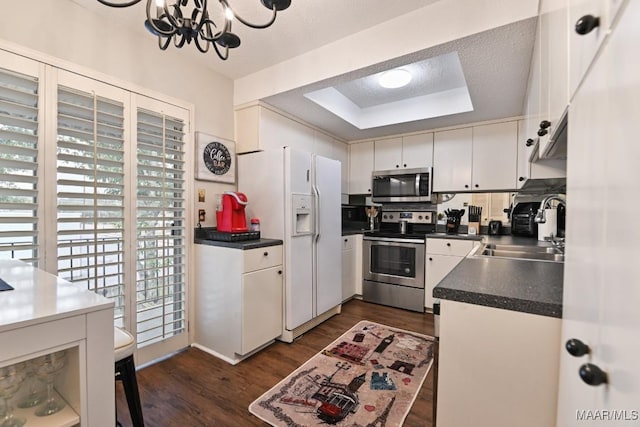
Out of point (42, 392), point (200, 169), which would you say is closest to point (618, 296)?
point (42, 392)

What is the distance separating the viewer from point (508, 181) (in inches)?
123

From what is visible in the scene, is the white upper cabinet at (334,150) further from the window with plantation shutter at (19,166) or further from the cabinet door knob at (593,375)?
the cabinet door knob at (593,375)

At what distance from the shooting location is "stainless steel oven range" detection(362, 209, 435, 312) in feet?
10.6

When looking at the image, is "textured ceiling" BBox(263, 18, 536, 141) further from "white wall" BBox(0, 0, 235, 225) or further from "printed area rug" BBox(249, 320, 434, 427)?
"printed area rug" BBox(249, 320, 434, 427)

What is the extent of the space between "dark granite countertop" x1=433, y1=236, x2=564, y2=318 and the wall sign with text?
206 centimetres

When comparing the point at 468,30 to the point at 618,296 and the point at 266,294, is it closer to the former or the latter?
the point at 618,296

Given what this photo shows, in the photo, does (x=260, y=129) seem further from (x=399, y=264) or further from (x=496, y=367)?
(x=496, y=367)

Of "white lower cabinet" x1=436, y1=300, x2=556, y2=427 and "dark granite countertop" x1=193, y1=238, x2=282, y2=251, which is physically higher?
"dark granite countertop" x1=193, y1=238, x2=282, y2=251

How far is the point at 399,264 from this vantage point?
3.38 metres

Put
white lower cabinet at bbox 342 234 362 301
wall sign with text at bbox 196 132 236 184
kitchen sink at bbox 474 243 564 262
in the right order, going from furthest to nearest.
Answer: white lower cabinet at bbox 342 234 362 301 → wall sign with text at bbox 196 132 236 184 → kitchen sink at bbox 474 243 564 262

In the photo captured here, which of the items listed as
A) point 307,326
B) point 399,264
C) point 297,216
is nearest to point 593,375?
point 297,216

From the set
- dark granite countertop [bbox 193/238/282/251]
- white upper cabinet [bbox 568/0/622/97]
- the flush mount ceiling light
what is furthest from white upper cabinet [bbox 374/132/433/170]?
white upper cabinet [bbox 568/0/622/97]

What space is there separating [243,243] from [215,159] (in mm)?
853

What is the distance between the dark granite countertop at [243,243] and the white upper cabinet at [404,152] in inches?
81.7
